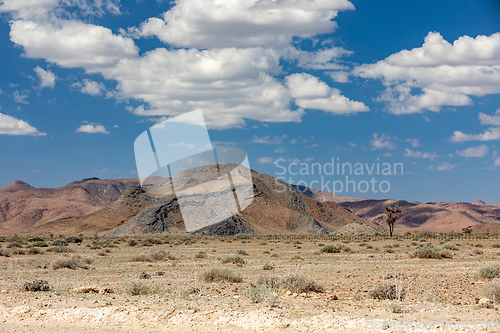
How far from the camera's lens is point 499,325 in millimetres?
9680

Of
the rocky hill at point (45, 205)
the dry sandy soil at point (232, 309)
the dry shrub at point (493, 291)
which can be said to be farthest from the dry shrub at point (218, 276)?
the rocky hill at point (45, 205)

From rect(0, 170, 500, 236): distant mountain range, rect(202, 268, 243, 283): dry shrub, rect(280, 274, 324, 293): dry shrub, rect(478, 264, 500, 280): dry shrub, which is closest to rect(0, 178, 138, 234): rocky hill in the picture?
rect(0, 170, 500, 236): distant mountain range

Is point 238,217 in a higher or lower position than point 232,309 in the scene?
higher

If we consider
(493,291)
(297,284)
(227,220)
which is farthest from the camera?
(227,220)

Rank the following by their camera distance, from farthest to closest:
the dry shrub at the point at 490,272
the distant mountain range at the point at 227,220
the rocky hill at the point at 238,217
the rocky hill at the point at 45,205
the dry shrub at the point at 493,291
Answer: the rocky hill at the point at 45,205, the distant mountain range at the point at 227,220, the rocky hill at the point at 238,217, the dry shrub at the point at 490,272, the dry shrub at the point at 493,291

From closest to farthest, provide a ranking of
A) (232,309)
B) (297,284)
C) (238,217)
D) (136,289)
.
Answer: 1. (232,309)
2. (136,289)
3. (297,284)
4. (238,217)

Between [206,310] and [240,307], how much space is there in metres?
0.99

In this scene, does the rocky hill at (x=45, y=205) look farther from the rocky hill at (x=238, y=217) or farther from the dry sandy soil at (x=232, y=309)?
the dry sandy soil at (x=232, y=309)

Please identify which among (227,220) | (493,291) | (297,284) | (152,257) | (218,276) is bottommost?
(152,257)

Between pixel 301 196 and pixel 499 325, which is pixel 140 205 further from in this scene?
pixel 499 325

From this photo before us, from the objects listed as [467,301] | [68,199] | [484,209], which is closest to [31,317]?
[467,301]

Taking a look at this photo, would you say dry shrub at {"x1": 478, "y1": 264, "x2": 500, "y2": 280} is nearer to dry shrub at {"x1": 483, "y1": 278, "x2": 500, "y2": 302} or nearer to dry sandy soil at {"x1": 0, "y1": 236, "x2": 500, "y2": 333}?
dry sandy soil at {"x1": 0, "y1": 236, "x2": 500, "y2": 333}

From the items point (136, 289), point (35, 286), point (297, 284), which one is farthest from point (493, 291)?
point (35, 286)

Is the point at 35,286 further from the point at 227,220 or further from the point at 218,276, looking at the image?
the point at 227,220
